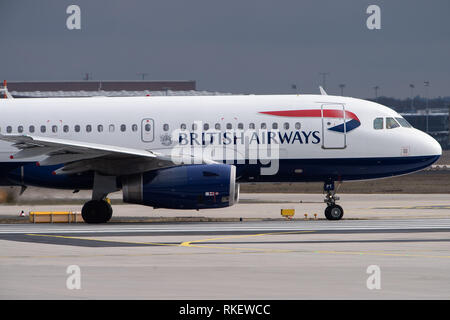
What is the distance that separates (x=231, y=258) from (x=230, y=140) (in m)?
12.1

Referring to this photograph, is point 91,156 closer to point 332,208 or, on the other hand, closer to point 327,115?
point 327,115

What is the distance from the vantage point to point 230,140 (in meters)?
31.0

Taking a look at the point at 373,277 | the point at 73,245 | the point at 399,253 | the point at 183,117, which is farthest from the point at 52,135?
the point at 373,277

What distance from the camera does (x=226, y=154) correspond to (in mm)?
30906

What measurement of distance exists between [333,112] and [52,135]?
35.4ft

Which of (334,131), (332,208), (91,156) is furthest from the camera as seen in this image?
(334,131)

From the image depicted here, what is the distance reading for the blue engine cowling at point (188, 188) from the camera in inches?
1142

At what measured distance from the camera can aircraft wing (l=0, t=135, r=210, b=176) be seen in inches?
1131

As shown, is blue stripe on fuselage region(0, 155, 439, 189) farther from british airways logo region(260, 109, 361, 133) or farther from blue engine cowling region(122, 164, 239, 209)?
blue engine cowling region(122, 164, 239, 209)

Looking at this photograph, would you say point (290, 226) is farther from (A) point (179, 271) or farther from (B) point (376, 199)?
(B) point (376, 199)

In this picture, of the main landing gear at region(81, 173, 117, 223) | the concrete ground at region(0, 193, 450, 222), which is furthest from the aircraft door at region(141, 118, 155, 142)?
the concrete ground at region(0, 193, 450, 222)

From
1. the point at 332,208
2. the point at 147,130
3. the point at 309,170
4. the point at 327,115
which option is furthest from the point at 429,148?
the point at 147,130

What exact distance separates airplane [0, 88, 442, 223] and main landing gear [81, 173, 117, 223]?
4 cm

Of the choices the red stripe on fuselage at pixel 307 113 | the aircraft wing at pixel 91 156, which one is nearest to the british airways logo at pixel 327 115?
the red stripe on fuselage at pixel 307 113
